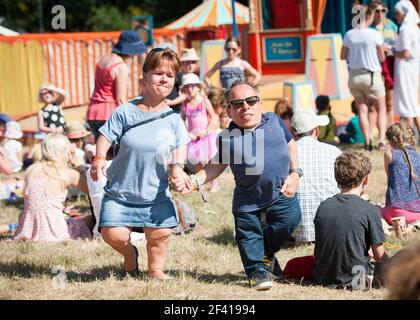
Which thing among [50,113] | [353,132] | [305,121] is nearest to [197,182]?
[305,121]

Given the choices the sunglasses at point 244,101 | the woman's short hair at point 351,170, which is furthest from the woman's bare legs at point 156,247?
the woman's short hair at point 351,170

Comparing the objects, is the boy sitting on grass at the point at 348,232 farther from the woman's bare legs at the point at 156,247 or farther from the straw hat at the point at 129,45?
the straw hat at the point at 129,45

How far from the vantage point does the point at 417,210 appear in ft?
24.3

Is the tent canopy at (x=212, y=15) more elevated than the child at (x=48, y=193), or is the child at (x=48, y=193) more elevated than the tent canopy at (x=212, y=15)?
the tent canopy at (x=212, y=15)

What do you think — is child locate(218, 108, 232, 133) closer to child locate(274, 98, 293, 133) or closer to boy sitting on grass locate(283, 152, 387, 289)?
child locate(274, 98, 293, 133)

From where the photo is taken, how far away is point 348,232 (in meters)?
5.49

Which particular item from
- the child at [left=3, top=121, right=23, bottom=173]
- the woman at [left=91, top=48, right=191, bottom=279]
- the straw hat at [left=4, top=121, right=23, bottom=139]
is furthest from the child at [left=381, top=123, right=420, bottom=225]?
the straw hat at [left=4, top=121, right=23, bottom=139]

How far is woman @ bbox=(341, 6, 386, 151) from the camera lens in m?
10.9

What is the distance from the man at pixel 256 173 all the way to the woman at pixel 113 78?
329cm

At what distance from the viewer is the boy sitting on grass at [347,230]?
5484 mm

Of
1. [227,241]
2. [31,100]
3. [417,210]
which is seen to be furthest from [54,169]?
[31,100]

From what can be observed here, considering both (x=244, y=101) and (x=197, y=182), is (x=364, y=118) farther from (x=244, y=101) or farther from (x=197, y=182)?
(x=197, y=182)
